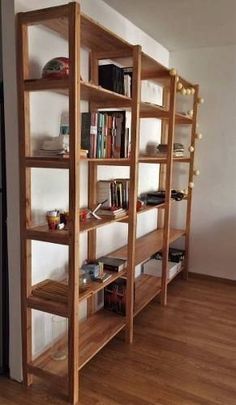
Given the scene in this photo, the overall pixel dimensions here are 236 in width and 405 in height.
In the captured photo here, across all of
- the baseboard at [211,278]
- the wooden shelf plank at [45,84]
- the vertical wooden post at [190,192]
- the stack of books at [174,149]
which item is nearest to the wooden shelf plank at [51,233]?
the wooden shelf plank at [45,84]

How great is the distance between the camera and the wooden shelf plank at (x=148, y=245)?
2821mm

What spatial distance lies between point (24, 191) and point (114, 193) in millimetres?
716

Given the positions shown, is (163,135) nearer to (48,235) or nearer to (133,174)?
(133,174)

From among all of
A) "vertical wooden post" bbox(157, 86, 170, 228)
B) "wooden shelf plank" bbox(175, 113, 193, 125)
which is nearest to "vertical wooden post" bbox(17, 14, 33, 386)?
"wooden shelf plank" bbox(175, 113, 193, 125)

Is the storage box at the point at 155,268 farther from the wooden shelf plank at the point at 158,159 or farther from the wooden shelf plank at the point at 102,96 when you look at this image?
the wooden shelf plank at the point at 102,96

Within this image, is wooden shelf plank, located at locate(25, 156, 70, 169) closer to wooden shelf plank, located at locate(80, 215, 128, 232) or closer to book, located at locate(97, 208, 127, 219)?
wooden shelf plank, located at locate(80, 215, 128, 232)

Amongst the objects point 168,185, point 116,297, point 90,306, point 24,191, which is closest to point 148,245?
point 168,185

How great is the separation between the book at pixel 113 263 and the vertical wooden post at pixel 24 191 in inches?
25.3

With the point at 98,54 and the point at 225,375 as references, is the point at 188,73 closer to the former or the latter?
the point at 98,54

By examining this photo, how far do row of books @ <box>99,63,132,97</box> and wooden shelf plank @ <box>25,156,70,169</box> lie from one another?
72 cm

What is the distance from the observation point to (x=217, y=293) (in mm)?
3367

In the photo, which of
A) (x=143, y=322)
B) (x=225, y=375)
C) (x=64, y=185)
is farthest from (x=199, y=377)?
(x=64, y=185)

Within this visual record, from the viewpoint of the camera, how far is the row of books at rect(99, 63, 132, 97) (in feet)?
7.33

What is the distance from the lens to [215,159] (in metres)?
3.57
